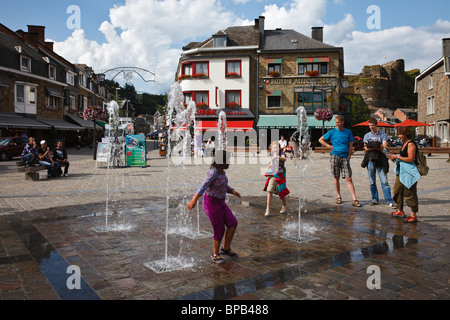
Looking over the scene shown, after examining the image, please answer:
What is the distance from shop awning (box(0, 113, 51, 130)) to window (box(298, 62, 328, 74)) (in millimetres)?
25413

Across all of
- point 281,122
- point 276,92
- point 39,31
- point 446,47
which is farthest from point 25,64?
point 446,47

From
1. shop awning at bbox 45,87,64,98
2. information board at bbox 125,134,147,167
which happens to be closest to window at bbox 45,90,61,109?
shop awning at bbox 45,87,64,98

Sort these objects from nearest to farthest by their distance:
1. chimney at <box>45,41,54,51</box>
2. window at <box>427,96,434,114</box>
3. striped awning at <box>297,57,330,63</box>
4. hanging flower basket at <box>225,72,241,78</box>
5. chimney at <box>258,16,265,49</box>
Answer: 1. striped awning at <box>297,57,330,63</box>
2. hanging flower basket at <box>225,72,241,78</box>
3. window at <box>427,96,434,114</box>
4. chimney at <box>258,16,265,49</box>
5. chimney at <box>45,41,54,51</box>

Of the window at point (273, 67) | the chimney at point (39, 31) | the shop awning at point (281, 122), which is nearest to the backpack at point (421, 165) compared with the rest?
the shop awning at point (281, 122)

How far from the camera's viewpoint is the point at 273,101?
36781mm

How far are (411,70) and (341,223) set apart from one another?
132 metres

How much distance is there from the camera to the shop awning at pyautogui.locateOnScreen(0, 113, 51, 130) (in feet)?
86.4

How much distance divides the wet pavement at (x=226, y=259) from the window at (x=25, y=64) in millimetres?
27159

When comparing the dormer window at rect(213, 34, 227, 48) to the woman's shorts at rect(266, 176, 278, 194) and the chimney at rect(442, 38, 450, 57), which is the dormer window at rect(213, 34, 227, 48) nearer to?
the chimney at rect(442, 38, 450, 57)

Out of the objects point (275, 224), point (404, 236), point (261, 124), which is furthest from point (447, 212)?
point (261, 124)

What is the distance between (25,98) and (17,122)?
4.72m

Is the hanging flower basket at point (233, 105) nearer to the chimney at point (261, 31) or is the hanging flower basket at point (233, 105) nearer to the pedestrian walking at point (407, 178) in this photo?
the chimney at point (261, 31)

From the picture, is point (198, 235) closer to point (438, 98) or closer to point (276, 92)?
point (276, 92)

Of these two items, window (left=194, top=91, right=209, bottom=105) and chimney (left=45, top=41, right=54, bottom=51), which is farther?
chimney (left=45, top=41, right=54, bottom=51)
